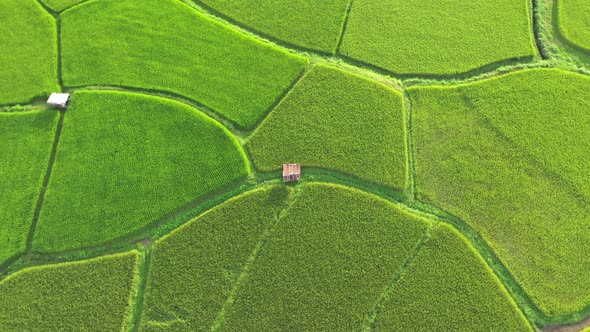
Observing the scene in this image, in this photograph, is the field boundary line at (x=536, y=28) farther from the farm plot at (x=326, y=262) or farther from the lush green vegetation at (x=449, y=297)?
the farm plot at (x=326, y=262)

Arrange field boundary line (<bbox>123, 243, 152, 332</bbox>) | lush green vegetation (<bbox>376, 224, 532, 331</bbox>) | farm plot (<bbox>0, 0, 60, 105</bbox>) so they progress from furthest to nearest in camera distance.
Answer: farm plot (<bbox>0, 0, 60, 105</bbox>)
field boundary line (<bbox>123, 243, 152, 332</bbox>)
lush green vegetation (<bbox>376, 224, 532, 331</bbox>)

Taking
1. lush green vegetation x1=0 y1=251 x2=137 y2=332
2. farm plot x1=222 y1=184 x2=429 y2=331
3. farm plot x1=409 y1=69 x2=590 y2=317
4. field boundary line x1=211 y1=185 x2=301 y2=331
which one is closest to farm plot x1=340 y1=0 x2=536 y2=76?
farm plot x1=409 y1=69 x2=590 y2=317

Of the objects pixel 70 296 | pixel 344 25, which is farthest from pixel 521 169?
pixel 70 296

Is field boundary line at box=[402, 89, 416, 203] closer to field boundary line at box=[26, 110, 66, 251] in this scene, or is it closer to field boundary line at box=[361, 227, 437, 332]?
field boundary line at box=[361, 227, 437, 332]

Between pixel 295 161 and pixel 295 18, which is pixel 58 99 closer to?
pixel 295 161

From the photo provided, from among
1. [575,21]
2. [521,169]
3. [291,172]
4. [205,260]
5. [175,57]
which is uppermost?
[575,21]

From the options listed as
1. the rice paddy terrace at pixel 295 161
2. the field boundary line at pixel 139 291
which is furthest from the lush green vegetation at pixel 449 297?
the field boundary line at pixel 139 291
